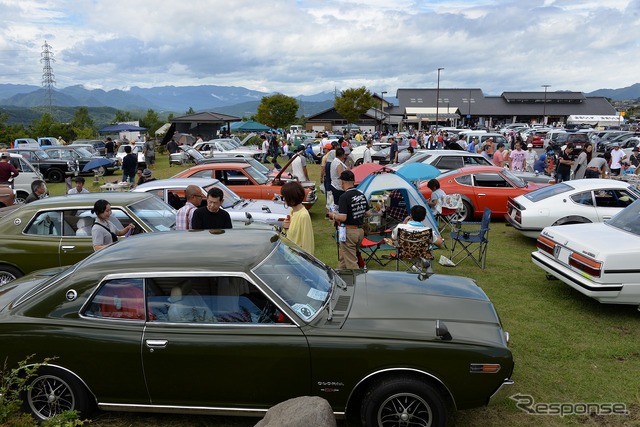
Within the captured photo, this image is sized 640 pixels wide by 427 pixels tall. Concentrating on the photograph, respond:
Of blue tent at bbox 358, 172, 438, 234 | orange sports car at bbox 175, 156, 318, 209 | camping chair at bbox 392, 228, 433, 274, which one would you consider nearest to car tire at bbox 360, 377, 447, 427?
camping chair at bbox 392, 228, 433, 274

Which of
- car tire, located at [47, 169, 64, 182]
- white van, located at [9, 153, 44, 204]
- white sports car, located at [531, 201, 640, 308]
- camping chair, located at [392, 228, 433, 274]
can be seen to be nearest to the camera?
white sports car, located at [531, 201, 640, 308]

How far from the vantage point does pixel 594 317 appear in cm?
645

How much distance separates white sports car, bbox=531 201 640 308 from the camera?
6.02m

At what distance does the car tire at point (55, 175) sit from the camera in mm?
22478

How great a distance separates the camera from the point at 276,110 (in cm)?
6159

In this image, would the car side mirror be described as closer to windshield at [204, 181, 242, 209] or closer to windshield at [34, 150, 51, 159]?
windshield at [204, 181, 242, 209]

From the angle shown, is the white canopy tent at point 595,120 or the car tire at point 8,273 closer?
the car tire at point 8,273

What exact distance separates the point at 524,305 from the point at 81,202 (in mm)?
6593

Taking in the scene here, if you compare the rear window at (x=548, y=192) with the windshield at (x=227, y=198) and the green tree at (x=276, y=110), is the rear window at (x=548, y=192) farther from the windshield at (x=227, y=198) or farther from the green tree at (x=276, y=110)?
the green tree at (x=276, y=110)

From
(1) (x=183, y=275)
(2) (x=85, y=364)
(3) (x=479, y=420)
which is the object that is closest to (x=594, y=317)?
(3) (x=479, y=420)

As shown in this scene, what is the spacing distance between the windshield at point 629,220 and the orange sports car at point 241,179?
711cm

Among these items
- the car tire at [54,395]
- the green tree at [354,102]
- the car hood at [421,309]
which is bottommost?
the car tire at [54,395]

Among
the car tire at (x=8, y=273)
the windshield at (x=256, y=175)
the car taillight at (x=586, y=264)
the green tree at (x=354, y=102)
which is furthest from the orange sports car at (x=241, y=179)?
the green tree at (x=354, y=102)

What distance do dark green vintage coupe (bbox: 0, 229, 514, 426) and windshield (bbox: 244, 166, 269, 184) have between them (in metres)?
8.21
